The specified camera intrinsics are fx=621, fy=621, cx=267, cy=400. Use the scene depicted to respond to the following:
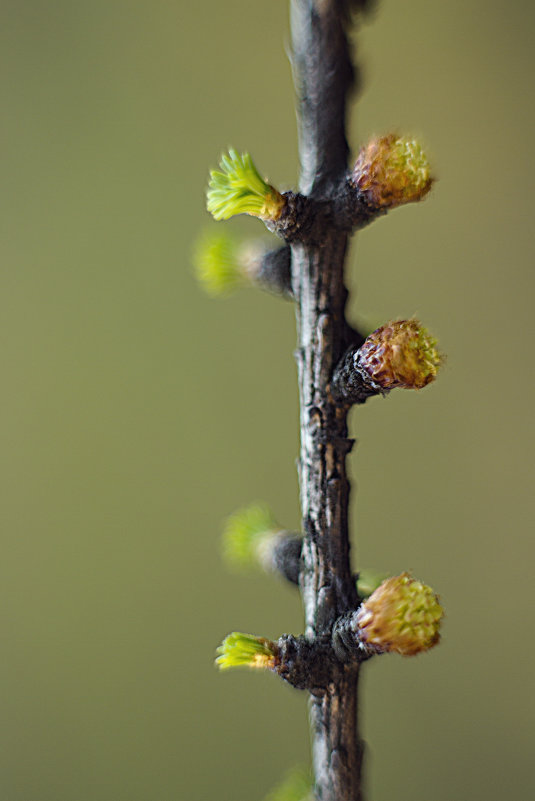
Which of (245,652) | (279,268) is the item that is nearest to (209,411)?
(279,268)

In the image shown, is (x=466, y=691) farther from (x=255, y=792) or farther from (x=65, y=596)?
(x=65, y=596)

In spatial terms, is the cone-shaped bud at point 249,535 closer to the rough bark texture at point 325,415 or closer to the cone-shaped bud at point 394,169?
the rough bark texture at point 325,415

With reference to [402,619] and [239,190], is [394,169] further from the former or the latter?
[402,619]

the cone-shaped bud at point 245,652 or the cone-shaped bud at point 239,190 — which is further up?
the cone-shaped bud at point 239,190

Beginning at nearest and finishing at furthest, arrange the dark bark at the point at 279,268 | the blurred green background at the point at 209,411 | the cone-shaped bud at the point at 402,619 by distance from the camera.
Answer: the cone-shaped bud at the point at 402,619 < the dark bark at the point at 279,268 < the blurred green background at the point at 209,411

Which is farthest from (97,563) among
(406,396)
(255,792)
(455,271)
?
(455,271)

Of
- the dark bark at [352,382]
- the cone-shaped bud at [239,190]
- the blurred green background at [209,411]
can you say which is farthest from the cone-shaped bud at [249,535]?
the blurred green background at [209,411]
